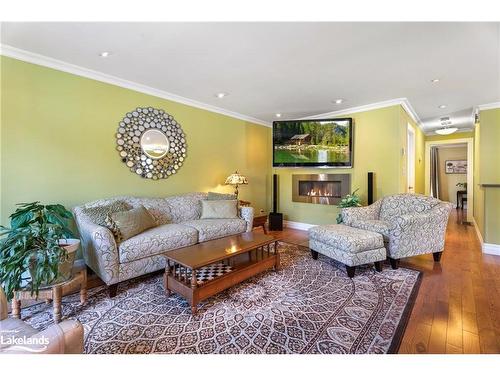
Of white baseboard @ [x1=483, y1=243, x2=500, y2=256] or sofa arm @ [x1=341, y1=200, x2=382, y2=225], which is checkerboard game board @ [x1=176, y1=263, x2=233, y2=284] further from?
white baseboard @ [x1=483, y1=243, x2=500, y2=256]

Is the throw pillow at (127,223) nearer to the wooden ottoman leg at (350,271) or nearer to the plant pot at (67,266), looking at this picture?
the plant pot at (67,266)

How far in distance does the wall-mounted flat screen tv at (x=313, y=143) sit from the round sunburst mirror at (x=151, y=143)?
1.87 metres

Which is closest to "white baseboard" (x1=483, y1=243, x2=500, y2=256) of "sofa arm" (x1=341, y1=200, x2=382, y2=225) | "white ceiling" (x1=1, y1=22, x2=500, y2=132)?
"sofa arm" (x1=341, y1=200, x2=382, y2=225)

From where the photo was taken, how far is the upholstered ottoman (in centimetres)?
259

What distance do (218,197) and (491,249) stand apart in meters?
4.09

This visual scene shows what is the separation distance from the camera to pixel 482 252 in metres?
3.49

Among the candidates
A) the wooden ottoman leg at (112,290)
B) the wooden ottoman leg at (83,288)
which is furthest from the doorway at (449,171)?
the wooden ottoman leg at (83,288)

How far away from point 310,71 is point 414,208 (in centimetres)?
219

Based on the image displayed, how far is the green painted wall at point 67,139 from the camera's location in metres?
2.38

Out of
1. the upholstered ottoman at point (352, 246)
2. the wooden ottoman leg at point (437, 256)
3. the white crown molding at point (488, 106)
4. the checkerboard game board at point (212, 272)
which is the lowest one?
the wooden ottoman leg at point (437, 256)

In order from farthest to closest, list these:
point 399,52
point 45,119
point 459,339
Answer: point 45,119, point 399,52, point 459,339

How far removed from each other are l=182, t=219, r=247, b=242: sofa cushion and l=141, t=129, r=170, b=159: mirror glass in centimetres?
109
